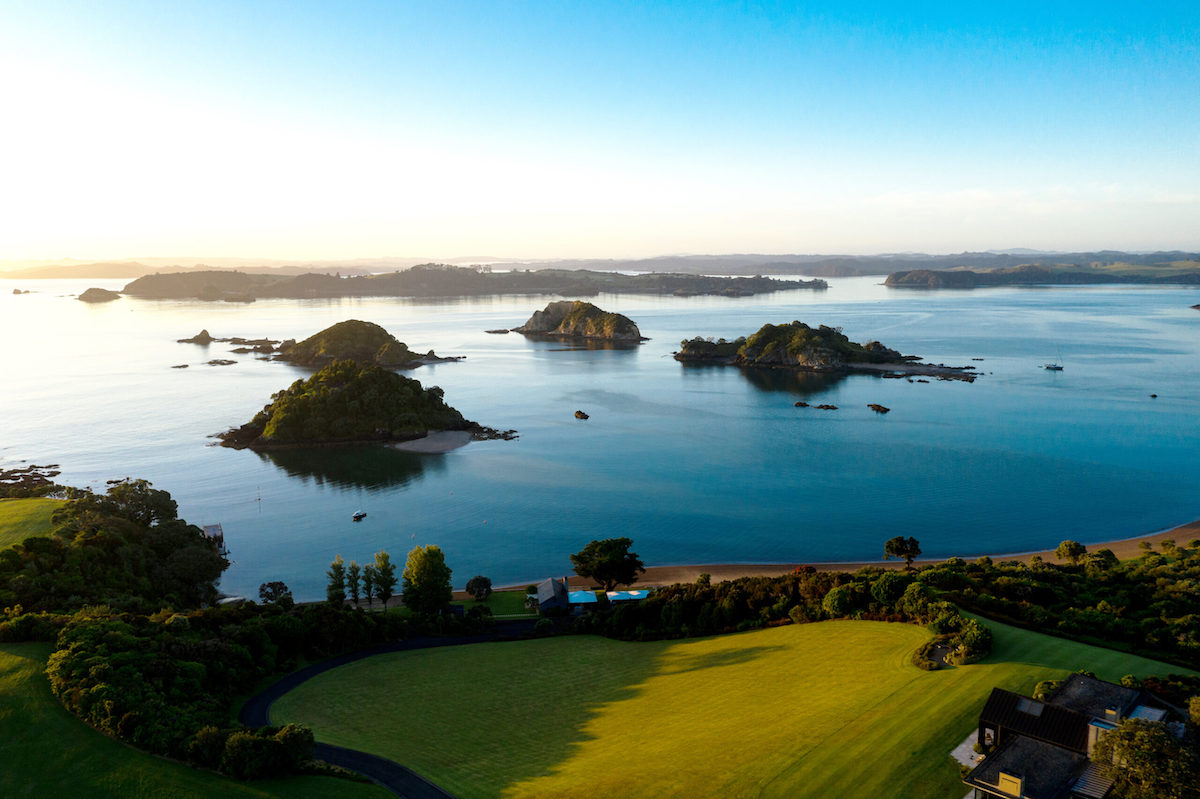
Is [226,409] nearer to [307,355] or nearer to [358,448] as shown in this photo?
[358,448]

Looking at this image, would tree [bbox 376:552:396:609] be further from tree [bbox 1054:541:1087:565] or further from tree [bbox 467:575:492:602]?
tree [bbox 1054:541:1087:565]

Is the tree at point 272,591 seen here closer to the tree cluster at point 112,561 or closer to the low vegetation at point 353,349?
the tree cluster at point 112,561

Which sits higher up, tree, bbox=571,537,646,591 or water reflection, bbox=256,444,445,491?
tree, bbox=571,537,646,591

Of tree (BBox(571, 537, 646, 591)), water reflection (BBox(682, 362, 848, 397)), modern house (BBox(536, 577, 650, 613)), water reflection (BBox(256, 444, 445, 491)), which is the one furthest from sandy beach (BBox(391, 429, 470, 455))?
water reflection (BBox(682, 362, 848, 397))

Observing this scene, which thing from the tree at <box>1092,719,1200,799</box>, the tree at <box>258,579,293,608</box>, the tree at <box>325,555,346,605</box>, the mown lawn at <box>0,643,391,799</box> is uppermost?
the tree at <box>1092,719,1200,799</box>

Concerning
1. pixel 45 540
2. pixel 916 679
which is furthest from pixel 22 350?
pixel 916 679

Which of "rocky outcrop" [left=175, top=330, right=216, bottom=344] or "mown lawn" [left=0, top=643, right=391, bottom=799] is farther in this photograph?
"rocky outcrop" [left=175, top=330, right=216, bottom=344]
